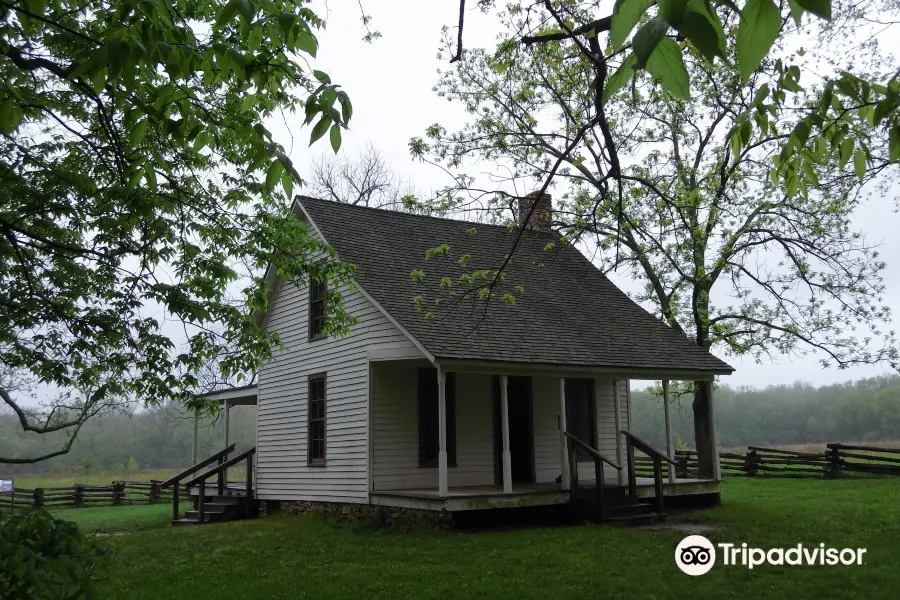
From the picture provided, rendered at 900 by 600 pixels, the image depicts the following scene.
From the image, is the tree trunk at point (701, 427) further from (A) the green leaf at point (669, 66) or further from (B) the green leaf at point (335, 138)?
(A) the green leaf at point (669, 66)

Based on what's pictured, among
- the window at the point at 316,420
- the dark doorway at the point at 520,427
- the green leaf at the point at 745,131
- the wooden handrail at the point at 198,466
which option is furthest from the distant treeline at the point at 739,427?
the green leaf at the point at 745,131

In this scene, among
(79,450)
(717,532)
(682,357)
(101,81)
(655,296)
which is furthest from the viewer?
(79,450)

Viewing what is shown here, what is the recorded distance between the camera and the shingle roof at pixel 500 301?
14.1m

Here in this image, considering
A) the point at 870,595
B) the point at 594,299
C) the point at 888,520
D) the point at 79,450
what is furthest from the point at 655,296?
the point at 79,450

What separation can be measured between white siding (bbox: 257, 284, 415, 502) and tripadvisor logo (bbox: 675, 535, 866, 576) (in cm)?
581

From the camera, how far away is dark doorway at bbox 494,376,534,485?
1605cm

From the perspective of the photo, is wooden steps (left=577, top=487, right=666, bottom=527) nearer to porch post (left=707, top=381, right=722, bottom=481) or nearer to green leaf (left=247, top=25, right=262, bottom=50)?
porch post (left=707, top=381, right=722, bottom=481)

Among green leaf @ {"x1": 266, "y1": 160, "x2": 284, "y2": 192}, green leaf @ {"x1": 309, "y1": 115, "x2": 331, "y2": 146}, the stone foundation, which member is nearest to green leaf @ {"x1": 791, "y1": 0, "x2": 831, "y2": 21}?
green leaf @ {"x1": 309, "y1": 115, "x2": 331, "y2": 146}

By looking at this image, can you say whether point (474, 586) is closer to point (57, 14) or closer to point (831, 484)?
point (57, 14)

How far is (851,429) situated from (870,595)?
47.7 m

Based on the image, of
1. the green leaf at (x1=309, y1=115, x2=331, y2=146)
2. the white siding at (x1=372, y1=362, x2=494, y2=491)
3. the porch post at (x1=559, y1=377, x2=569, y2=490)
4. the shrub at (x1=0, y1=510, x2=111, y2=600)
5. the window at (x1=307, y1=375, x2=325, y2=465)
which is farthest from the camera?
the window at (x1=307, y1=375, x2=325, y2=465)

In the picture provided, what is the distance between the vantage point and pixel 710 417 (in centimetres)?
1767

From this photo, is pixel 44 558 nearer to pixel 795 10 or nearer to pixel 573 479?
pixel 795 10

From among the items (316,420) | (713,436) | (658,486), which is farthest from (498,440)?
(713,436)
